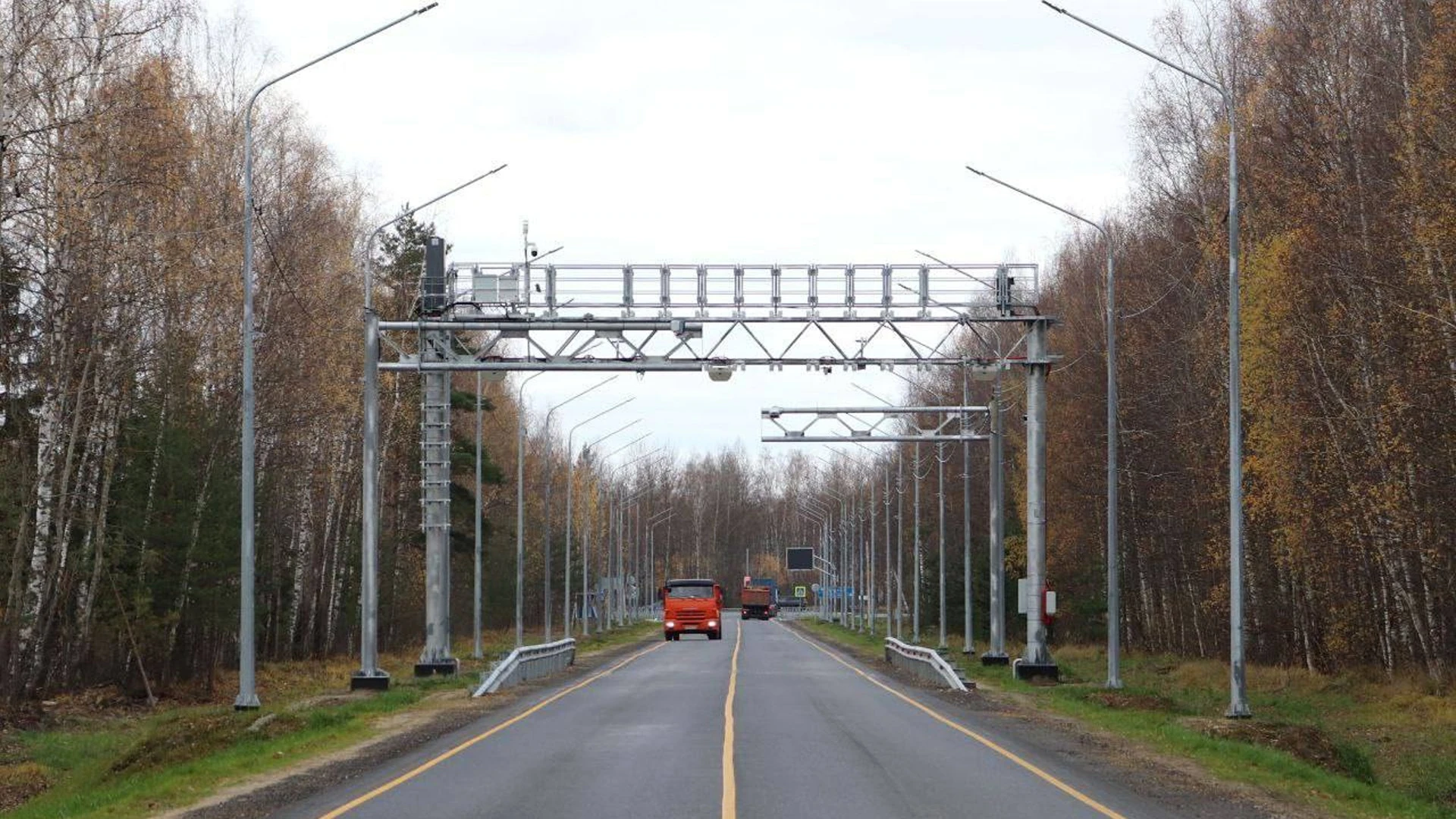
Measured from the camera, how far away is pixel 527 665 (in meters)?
43.6

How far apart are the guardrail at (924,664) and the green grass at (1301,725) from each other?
98 centimetres

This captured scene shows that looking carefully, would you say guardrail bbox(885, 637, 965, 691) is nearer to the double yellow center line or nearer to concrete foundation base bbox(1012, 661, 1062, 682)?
the double yellow center line

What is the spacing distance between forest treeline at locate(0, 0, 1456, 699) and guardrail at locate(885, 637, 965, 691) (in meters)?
6.59

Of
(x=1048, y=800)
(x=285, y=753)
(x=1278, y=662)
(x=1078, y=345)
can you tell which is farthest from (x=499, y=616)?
(x=1048, y=800)

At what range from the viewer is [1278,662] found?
45406mm

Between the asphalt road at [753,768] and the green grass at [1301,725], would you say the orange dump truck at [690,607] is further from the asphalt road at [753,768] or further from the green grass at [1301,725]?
the asphalt road at [753,768]

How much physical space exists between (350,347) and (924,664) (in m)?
21.2

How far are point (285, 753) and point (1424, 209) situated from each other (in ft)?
60.7

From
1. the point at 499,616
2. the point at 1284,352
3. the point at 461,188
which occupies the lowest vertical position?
the point at 499,616

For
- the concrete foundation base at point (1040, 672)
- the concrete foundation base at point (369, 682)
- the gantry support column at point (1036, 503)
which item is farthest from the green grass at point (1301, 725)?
the concrete foundation base at point (369, 682)

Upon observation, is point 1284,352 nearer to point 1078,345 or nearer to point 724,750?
point 724,750

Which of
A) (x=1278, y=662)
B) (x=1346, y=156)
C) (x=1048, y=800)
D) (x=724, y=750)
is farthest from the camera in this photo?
(x=1278, y=662)

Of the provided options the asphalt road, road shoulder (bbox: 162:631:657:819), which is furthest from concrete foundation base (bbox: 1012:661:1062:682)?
road shoulder (bbox: 162:631:657:819)

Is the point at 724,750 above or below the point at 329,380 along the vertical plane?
below
